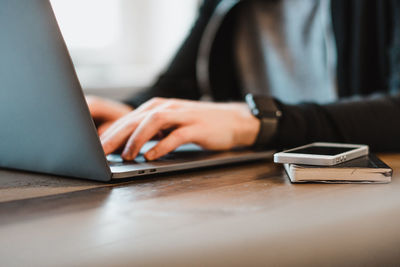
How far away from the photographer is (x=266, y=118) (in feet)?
2.27

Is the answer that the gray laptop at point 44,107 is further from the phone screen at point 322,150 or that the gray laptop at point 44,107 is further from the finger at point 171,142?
the phone screen at point 322,150

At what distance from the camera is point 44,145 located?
0.48 metres

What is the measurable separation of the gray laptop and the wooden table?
0.05 meters

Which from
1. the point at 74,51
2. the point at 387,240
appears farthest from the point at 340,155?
the point at 74,51

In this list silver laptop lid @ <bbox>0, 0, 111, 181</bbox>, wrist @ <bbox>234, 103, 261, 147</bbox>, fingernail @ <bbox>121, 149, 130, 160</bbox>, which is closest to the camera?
silver laptop lid @ <bbox>0, 0, 111, 181</bbox>

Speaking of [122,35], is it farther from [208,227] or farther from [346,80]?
[208,227]

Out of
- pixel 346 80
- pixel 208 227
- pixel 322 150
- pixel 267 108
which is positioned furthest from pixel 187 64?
pixel 208 227

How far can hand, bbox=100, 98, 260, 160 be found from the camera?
A: 571 millimetres

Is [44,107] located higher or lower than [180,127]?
higher

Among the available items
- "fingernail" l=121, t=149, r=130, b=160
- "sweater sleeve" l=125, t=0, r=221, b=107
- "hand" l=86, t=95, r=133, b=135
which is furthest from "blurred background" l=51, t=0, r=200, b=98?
"fingernail" l=121, t=149, r=130, b=160

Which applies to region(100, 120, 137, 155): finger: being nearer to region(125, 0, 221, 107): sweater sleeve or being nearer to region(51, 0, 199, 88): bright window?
region(125, 0, 221, 107): sweater sleeve

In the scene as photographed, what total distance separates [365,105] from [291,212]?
468mm

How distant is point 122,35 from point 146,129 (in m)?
1.80

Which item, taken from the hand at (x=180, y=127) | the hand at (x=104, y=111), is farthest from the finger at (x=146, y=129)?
the hand at (x=104, y=111)
